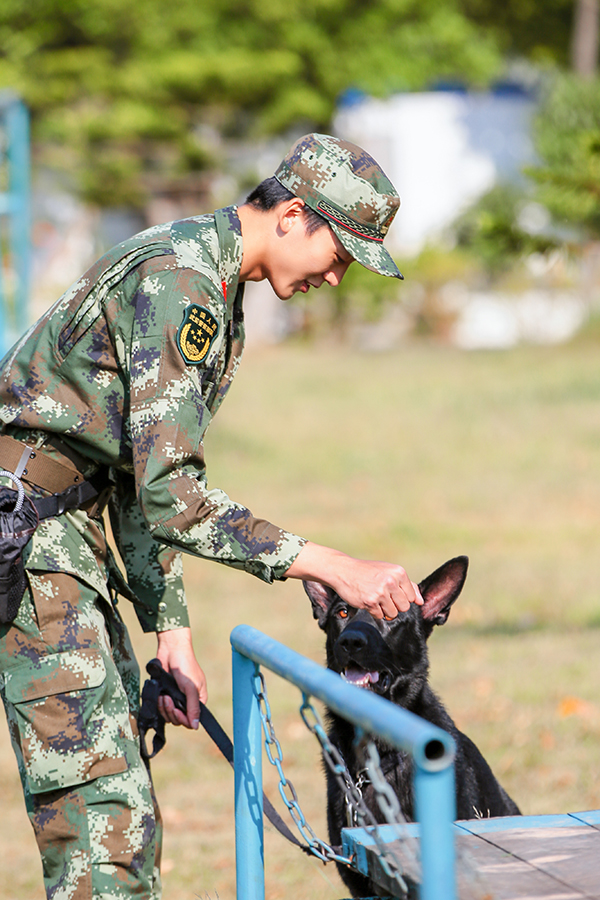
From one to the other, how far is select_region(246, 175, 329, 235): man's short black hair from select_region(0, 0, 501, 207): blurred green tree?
2654cm

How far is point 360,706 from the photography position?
60.7 inches

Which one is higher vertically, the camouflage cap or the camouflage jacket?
the camouflage cap

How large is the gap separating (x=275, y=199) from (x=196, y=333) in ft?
1.40

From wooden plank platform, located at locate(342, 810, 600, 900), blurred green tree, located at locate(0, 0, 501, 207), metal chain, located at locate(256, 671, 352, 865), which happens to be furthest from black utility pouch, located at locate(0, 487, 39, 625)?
blurred green tree, located at locate(0, 0, 501, 207)

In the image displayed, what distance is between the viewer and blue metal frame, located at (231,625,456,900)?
1392mm

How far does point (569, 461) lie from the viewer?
11352mm

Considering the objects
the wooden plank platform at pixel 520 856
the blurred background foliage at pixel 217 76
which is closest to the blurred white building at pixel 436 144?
the blurred background foliage at pixel 217 76

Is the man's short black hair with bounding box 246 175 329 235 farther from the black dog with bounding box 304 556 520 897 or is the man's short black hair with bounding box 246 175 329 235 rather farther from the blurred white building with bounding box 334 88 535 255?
the blurred white building with bounding box 334 88 535 255

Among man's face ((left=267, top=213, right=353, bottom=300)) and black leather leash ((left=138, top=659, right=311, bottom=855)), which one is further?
black leather leash ((left=138, top=659, right=311, bottom=855))

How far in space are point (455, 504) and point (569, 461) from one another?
6.90 ft

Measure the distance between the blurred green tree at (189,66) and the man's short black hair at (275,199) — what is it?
2654cm

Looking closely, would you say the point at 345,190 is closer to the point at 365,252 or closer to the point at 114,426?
the point at 365,252

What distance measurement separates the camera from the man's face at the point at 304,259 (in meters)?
2.26

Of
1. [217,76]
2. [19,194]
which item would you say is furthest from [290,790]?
[217,76]
